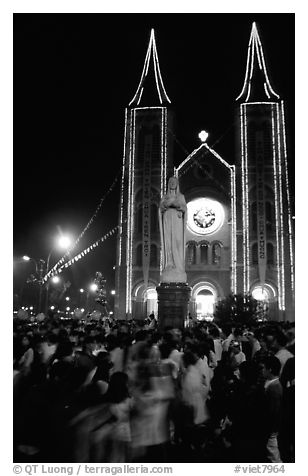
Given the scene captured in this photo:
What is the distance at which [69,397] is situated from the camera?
15.2 ft

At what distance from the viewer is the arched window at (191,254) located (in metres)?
39.6

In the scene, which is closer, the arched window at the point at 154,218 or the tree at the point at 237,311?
the tree at the point at 237,311

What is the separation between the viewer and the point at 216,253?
3962cm

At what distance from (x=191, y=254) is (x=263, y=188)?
8.70 m

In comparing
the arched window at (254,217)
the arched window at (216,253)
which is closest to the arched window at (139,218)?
the arched window at (216,253)

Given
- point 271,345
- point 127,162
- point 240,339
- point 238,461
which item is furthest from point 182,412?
point 127,162

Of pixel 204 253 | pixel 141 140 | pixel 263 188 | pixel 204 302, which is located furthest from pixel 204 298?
pixel 141 140

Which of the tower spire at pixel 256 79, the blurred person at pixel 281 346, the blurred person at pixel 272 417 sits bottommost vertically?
the blurred person at pixel 272 417

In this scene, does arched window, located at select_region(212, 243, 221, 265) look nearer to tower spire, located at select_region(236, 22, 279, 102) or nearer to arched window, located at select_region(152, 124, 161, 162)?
arched window, located at select_region(152, 124, 161, 162)

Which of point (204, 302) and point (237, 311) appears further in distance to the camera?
point (204, 302)

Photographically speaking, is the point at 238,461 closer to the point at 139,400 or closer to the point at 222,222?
the point at 139,400

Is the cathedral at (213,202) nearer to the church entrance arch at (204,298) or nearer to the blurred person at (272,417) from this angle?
the church entrance arch at (204,298)

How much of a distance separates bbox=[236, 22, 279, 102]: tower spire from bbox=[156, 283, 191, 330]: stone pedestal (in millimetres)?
30674

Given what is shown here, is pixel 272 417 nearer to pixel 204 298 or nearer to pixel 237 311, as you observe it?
pixel 237 311
